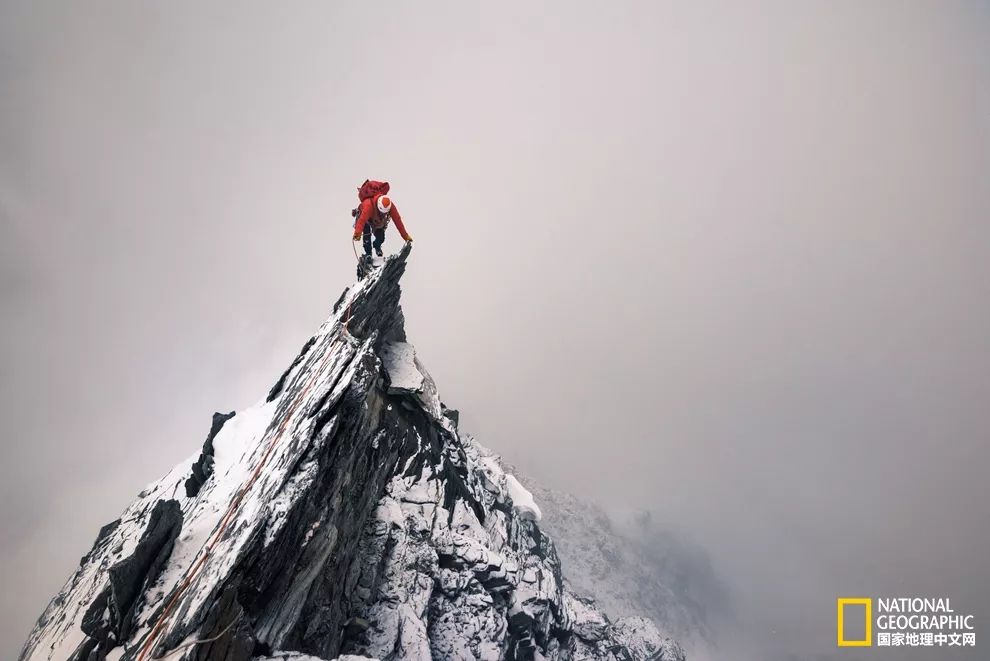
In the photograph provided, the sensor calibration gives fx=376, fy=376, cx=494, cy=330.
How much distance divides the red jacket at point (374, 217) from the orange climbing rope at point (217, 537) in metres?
7.02

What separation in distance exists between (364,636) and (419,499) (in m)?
7.63

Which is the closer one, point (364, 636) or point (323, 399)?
point (323, 399)

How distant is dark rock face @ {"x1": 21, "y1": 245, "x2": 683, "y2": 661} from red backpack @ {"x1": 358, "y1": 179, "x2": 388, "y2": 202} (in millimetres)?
3413

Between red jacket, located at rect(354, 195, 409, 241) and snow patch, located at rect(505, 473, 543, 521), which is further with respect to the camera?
snow patch, located at rect(505, 473, 543, 521)

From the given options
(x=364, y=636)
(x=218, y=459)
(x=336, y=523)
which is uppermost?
(x=218, y=459)

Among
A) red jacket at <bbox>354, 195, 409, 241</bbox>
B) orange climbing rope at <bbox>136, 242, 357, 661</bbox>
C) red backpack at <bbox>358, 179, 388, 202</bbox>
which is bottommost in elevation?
orange climbing rope at <bbox>136, 242, 357, 661</bbox>

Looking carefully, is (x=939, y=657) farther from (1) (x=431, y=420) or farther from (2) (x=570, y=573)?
(1) (x=431, y=420)

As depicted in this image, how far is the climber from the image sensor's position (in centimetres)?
1936

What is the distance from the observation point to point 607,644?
31.2 metres

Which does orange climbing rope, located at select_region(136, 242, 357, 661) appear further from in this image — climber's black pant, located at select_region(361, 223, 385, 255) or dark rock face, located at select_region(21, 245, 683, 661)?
climber's black pant, located at select_region(361, 223, 385, 255)

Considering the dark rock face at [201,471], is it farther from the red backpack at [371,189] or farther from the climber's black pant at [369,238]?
the red backpack at [371,189]

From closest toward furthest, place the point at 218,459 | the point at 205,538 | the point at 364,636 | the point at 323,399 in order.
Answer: the point at 205,538
the point at 323,399
the point at 364,636
the point at 218,459

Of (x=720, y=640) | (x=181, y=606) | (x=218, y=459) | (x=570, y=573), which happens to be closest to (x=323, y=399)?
(x=181, y=606)

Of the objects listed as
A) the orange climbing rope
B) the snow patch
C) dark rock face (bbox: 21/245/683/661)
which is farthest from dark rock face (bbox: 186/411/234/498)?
the snow patch
